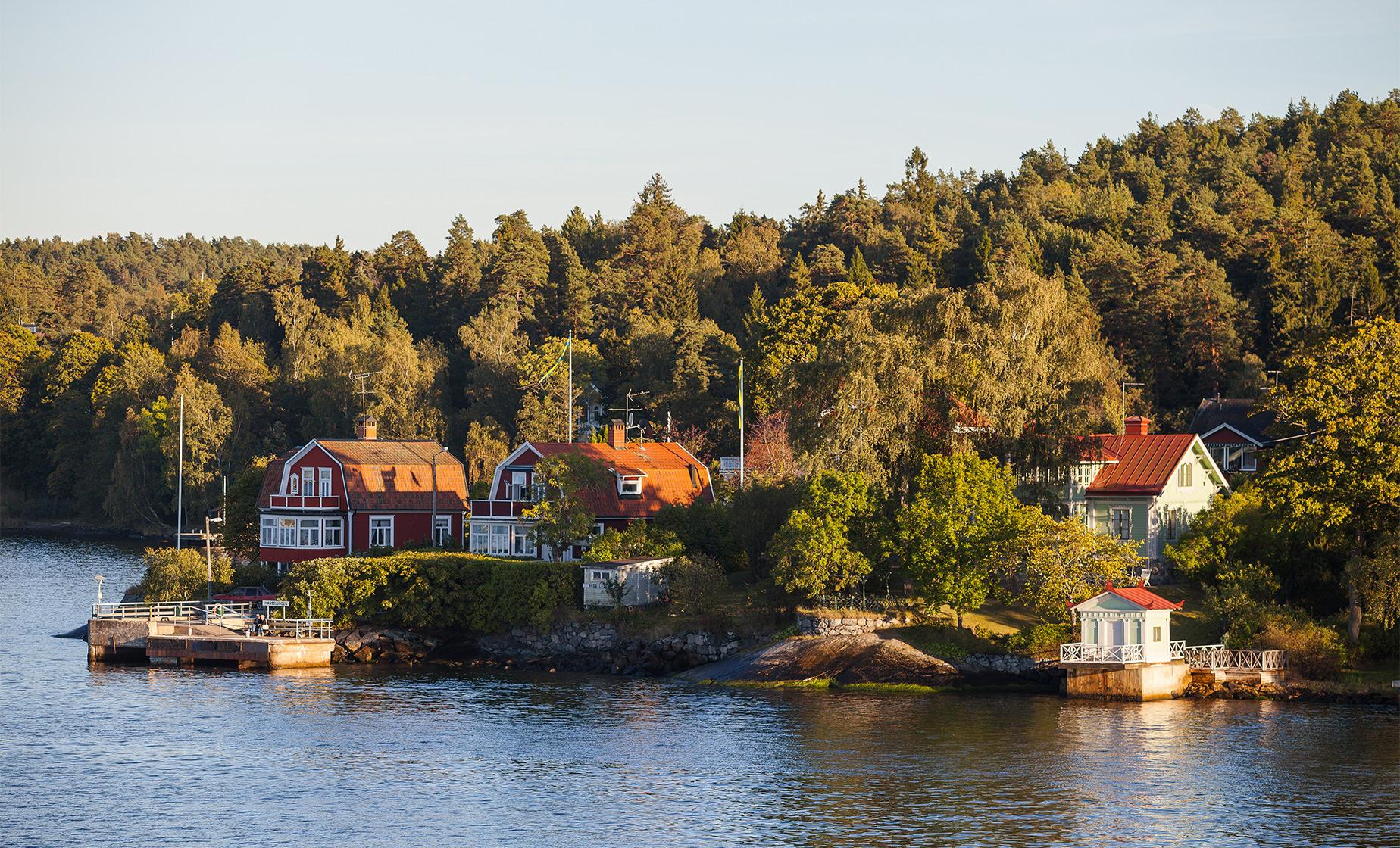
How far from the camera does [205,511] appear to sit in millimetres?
117375

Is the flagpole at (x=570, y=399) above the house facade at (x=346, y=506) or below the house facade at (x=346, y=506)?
above

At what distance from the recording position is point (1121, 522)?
2579 inches

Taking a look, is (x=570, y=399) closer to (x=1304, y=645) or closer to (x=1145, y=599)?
(x=1145, y=599)

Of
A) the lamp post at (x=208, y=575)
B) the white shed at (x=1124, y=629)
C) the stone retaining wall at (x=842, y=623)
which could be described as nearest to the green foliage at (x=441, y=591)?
the lamp post at (x=208, y=575)

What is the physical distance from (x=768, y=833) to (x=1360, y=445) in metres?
28.6

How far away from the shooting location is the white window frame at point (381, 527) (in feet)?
253

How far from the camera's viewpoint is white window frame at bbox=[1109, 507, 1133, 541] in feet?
214

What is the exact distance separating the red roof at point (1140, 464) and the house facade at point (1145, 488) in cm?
3

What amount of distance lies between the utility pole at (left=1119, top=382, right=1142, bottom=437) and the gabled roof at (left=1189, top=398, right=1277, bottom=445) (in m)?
Answer: 3.97

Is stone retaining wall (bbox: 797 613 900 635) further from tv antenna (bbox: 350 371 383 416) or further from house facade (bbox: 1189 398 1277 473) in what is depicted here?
tv antenna (bbox: 350 371 383 416)

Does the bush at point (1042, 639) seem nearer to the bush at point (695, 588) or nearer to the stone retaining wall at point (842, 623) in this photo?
the stone retaining wall at point (842, 623)

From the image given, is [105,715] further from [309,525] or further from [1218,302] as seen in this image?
[1218,302]

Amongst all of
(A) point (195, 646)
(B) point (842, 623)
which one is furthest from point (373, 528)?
(B) point (842, 623)

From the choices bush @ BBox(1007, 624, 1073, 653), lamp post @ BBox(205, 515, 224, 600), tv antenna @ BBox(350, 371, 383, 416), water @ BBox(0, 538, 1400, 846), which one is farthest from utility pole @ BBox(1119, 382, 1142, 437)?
tv antenna @ BBox(350, 371, 383, 416)
